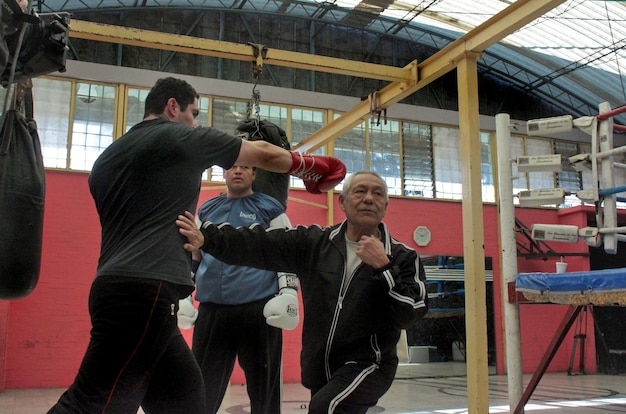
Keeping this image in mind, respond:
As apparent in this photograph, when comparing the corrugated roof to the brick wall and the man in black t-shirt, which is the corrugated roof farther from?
the man in black t-shirt

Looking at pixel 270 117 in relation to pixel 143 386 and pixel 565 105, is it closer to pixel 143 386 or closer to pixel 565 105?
pixel 565 105

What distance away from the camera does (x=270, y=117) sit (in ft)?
38.5

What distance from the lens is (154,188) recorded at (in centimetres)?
217

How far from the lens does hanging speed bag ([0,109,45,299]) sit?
2359 millimetres

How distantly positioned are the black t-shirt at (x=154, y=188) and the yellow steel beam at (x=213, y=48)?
247 centimetres

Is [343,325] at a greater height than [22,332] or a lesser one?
greater

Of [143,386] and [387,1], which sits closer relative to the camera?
[143,386]

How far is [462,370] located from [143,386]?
11245 mm

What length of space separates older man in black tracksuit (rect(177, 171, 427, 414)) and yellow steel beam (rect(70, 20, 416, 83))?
236cm

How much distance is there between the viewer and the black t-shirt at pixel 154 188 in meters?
2.12

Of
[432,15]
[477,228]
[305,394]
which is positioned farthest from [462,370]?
[477,228]

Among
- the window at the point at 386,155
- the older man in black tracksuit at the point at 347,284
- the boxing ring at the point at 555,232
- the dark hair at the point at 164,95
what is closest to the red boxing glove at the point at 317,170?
the older man in black tracksuit at the point at 347,284

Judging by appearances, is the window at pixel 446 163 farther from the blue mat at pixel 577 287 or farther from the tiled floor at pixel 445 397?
the blue mat at pixel 577 287

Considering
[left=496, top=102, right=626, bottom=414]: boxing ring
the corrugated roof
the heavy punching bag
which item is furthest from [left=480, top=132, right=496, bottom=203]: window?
the heavy punching bag
